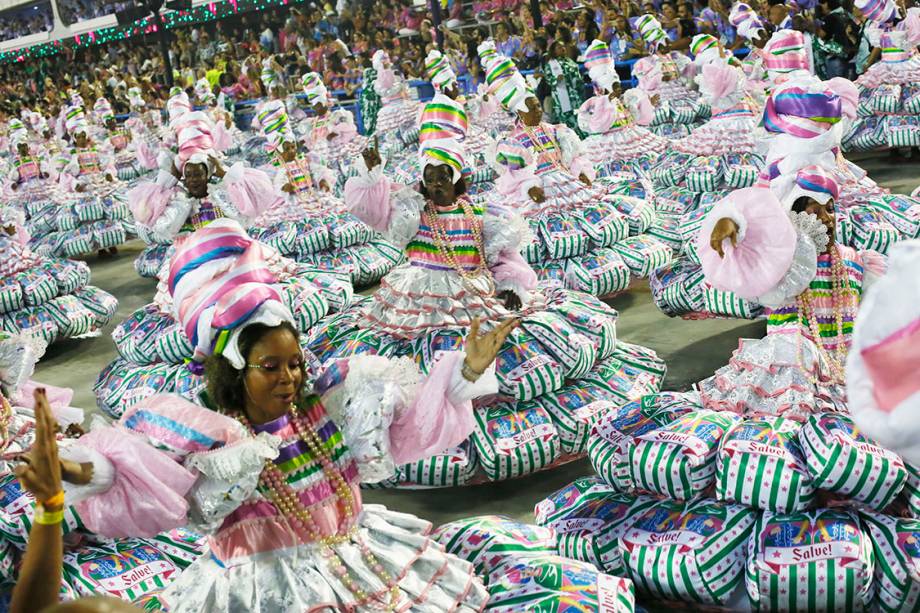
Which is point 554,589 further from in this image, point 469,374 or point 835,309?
point 835,309

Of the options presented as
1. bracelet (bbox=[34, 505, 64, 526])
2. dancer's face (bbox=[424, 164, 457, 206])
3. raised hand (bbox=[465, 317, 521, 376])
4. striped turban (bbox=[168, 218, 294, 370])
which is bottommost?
dancer's face (bbox=[424, 164, 457, 206])

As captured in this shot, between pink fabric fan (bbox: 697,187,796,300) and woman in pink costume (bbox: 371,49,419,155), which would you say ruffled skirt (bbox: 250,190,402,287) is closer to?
woman in pink costume (bbox: 371,49,419,155)

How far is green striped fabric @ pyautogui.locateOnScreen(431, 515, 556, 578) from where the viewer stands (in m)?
3.02

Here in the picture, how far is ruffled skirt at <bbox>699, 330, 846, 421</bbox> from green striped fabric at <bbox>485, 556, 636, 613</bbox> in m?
1.01

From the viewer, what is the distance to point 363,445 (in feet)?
9.32

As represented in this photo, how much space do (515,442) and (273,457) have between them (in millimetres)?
2225

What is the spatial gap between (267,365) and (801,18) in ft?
33.8

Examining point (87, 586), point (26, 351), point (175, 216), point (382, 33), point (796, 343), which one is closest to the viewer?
point (87, 586)

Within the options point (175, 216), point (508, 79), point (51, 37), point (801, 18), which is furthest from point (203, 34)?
point (175, 216)

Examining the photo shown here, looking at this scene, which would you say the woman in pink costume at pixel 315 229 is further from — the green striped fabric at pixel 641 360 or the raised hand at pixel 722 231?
the raised hand at pixel 722 231

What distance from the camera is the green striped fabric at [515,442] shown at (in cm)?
476

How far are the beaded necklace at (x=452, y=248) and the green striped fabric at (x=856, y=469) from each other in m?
1.98

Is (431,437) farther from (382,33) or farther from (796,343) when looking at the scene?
(382,33)

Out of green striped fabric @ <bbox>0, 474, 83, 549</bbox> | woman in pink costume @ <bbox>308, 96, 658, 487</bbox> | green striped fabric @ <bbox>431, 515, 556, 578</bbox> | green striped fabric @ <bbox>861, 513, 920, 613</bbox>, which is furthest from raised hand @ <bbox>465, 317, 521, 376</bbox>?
woman in pink costume @ <bbox>308, 96, 658, 487</bbox>
